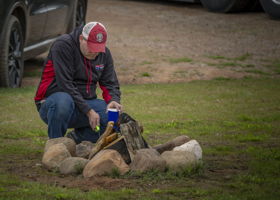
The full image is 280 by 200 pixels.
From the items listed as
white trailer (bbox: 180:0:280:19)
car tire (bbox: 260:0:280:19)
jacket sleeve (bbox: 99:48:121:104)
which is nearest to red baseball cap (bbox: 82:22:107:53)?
jacket sleeve (bbox: 99:48:121:104)

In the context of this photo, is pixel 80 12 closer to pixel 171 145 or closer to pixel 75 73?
pixel 75 73

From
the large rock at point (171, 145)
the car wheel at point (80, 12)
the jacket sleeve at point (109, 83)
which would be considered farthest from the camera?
the car wheel at point (80, 12)

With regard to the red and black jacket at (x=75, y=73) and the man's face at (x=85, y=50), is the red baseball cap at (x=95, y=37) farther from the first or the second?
the red and black jacket at (x=75, y=73)

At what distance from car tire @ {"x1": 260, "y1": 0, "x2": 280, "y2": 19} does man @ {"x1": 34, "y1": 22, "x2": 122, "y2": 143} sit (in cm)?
1029

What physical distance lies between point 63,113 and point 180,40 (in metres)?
8.80

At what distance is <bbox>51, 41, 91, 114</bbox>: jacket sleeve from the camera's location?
680cm

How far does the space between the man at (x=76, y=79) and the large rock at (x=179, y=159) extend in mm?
772

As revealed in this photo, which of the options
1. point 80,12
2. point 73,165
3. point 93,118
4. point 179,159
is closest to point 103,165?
point 73,165

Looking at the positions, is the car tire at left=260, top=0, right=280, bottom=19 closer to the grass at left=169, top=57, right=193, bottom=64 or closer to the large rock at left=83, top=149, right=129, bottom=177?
the grass at left=169, top=57, right=193, bottom=64

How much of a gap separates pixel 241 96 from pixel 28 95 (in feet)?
9.22

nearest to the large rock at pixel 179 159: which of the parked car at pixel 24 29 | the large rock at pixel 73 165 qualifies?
the large rock at pixel 73 165

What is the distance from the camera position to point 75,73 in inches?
275

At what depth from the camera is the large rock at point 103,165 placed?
20.3 feet

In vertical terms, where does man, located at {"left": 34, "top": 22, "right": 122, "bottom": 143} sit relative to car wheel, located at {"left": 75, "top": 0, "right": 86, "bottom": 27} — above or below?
above
